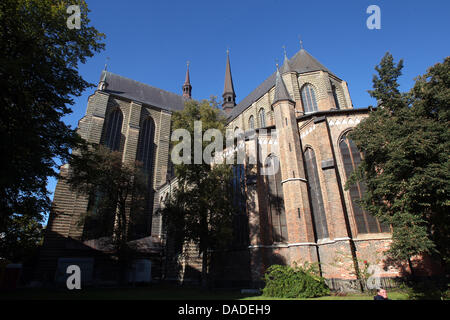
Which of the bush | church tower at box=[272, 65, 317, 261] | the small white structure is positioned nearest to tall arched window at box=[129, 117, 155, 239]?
the small white structure

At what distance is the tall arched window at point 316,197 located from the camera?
16406 millimetres

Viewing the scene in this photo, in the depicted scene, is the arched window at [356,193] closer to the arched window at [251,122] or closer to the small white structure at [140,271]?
the arched window at [251,122]

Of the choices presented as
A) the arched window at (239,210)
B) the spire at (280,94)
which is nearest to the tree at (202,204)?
the arched window at (239,210)

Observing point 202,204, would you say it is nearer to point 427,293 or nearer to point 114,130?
point 427,293

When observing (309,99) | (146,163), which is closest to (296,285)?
(309,99)

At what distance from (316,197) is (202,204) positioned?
7622 mm

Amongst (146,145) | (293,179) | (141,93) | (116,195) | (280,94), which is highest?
(141,93)

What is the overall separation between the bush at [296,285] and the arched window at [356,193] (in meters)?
4.53

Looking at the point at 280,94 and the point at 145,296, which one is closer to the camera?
the point at 145,296

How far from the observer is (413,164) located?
38.9 ft

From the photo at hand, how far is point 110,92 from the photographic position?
3250cm

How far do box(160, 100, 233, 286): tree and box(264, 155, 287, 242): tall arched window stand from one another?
9.63 ft

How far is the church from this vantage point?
15.1 meters
